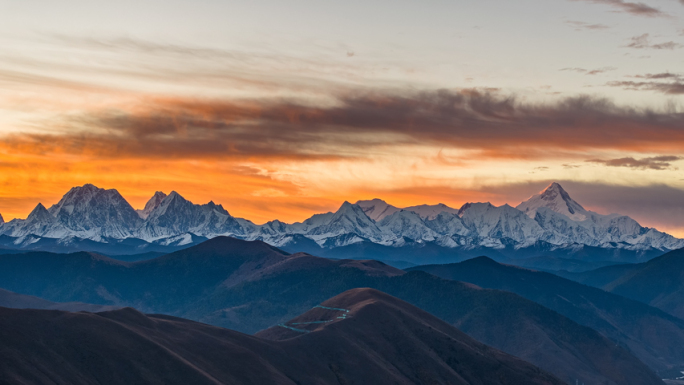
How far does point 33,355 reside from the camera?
198 meters

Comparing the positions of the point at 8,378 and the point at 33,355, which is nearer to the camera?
the point at 8,378

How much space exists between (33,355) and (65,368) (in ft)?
27.6

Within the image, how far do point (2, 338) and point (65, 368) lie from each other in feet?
56.5

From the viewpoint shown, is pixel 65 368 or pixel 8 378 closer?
pixel 8 378

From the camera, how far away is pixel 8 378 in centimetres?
17300

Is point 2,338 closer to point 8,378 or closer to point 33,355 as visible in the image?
point 33,355

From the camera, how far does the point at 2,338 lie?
198000 mm

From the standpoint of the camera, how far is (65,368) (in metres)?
199

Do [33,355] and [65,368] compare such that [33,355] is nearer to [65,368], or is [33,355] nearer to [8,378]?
[65,368]

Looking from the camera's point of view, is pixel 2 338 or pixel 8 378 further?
pixel 2 338

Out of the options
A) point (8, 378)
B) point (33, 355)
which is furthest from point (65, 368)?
point (8, 378)

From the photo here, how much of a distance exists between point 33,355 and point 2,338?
8.94 metres

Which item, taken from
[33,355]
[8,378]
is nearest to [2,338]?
[33,355]

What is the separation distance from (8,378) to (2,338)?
28.1 metres
